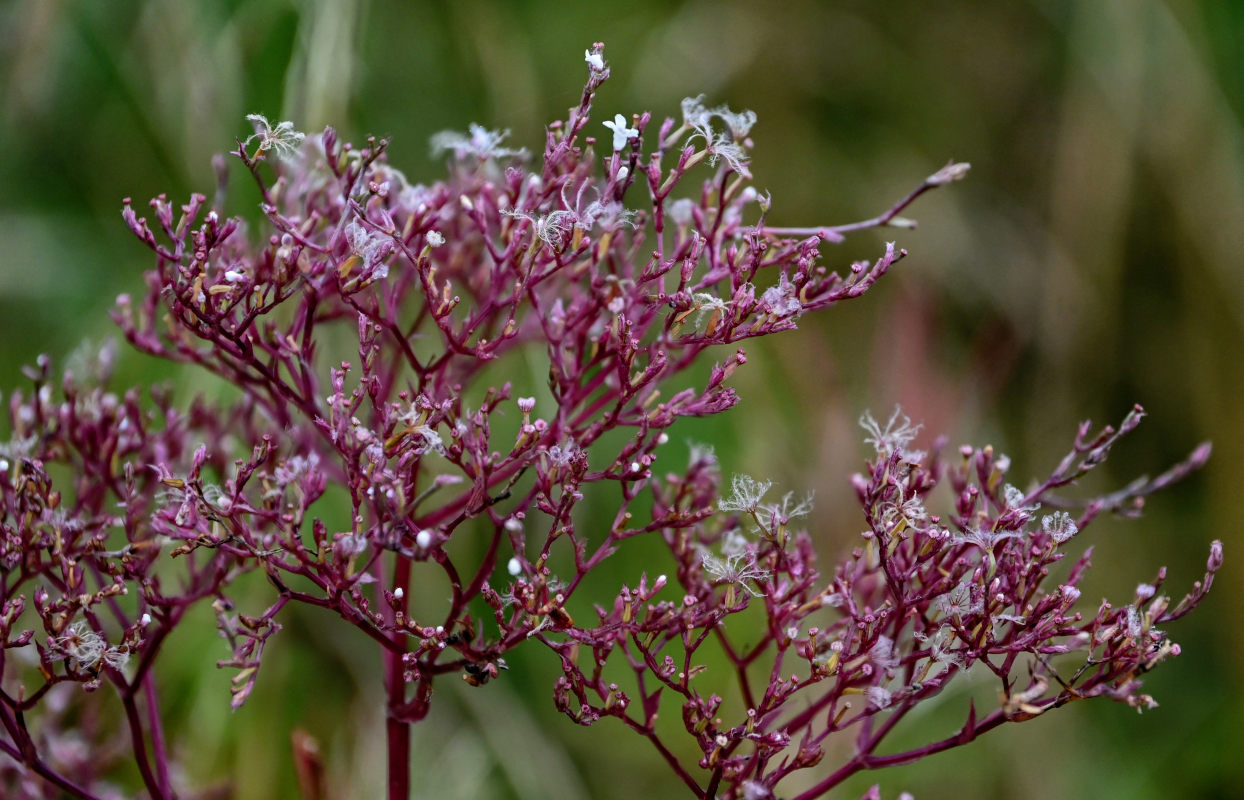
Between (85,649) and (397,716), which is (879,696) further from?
(85,649)

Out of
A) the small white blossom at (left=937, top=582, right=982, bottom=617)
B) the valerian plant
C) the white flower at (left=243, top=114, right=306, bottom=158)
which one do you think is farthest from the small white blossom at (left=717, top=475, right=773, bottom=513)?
the white flower at (left=243, top=114, right=306, bottom=158)

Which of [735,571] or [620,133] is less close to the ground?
[620,133]

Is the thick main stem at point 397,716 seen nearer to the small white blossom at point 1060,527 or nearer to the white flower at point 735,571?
the white flower at point 735,571

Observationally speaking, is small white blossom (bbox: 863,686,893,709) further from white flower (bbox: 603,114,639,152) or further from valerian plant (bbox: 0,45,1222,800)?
white flower (bbox: 603,114,639,152)

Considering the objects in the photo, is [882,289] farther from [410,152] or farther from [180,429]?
[180,429]

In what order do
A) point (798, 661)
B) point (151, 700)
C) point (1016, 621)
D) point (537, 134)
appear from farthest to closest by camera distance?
point (537, 134)
point (798, 661)
point (151, 700)
point (1016, 621)

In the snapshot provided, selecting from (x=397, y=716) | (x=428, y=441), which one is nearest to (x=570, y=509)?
(x=428, y=441)

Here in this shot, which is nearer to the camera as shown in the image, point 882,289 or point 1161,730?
point 1161,730

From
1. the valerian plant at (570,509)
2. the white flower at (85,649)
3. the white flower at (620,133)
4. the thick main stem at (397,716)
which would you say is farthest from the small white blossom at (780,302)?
the white flower at (85,649)

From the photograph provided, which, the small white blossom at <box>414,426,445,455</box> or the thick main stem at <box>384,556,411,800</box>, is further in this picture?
the thick main stem at <box>384,556,411,800</box>

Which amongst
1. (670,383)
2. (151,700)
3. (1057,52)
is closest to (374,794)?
(151,700)

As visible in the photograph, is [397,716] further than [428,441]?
Yes
